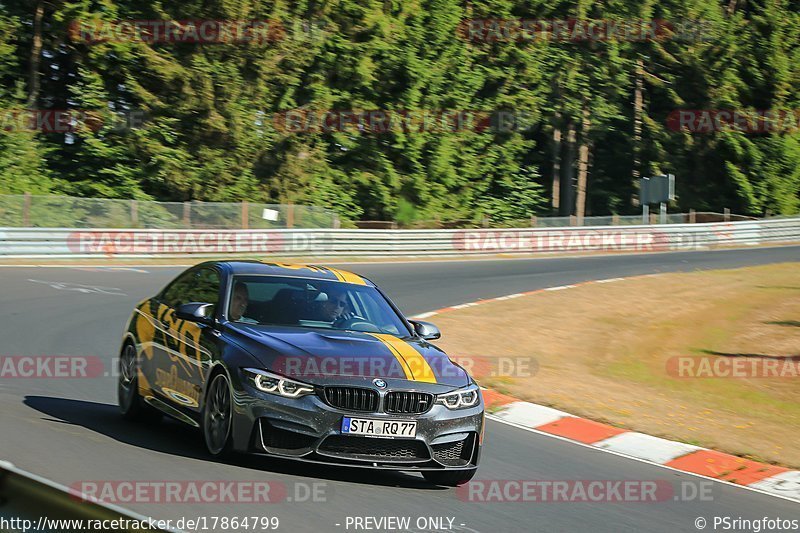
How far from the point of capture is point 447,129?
4616 cm

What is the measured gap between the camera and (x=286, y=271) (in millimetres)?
8703

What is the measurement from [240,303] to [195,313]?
0.41m

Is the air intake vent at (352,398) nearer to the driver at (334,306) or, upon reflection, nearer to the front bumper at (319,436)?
the front bumper at (319,436)

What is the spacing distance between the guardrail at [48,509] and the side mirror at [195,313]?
3702 millimetres

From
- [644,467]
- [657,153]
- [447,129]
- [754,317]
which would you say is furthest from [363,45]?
[644,467]

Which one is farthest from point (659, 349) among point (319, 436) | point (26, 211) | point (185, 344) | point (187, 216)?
point (26, 211)

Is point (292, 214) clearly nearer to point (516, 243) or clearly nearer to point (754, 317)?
point (516, 243)

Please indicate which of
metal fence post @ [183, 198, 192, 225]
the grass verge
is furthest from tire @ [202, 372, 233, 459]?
metal fence post @ [183, 198, 192, 225]

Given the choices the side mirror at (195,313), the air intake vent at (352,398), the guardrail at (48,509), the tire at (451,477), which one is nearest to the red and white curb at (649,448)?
the tire at (451,477)

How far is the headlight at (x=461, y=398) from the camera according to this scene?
289 inches

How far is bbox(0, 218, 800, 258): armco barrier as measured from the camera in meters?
26.7

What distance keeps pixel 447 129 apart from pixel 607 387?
33.3 metres

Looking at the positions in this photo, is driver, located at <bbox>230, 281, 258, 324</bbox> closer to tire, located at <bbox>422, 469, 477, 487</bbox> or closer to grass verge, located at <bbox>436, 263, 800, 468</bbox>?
tire, located at <bbox>422, 469, 477, 487</bbox>

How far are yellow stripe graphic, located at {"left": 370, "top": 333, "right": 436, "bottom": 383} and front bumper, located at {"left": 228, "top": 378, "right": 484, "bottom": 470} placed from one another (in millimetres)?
266
